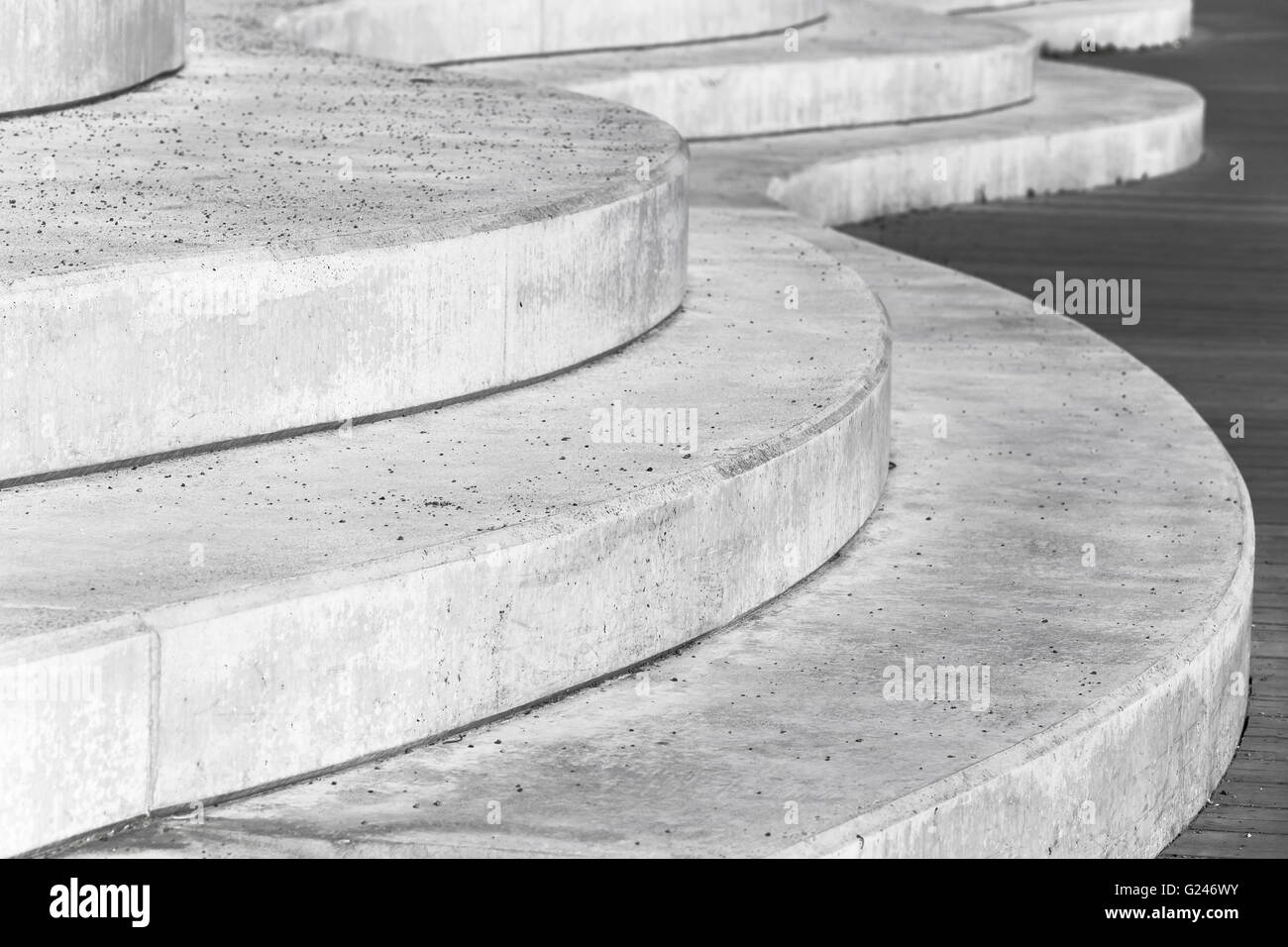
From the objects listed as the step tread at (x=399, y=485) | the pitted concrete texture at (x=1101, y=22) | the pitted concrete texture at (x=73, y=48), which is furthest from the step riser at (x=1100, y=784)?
the pitted concrete texture at (x=1101, y=22)

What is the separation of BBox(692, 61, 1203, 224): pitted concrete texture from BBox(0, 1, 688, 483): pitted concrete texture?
2949 mm

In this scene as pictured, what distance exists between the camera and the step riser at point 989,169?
10.3 m

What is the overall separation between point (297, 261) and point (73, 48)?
194 centimetres

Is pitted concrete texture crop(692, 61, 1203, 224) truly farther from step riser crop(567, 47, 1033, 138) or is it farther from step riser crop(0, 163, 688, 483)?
step riser crop(0, 163, 688, 483)

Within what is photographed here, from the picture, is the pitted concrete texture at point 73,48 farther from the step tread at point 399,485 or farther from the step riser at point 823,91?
the step riser at point 823,91

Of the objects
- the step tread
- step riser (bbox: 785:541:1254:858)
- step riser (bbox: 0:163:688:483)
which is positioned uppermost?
step riser (bbox: 0:163:688:483)

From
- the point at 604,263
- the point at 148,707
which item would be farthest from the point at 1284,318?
the point at 148,707

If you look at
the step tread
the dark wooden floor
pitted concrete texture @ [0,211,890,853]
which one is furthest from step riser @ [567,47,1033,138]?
pitted concrete texture @ [0,211,890,853]

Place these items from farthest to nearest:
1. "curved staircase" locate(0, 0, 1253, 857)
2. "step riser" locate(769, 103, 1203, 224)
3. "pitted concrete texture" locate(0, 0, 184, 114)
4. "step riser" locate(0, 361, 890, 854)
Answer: "step riser" locate(769, 103, 1203, 224)
"pitted concrete texture" locate(0, 0, 184, 114)
"curved staircase" locate(0, 0, 1253, 857)
"step riser" locate(0, 361, 890, 854)

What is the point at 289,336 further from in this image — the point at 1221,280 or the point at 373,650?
the point at 1221,280

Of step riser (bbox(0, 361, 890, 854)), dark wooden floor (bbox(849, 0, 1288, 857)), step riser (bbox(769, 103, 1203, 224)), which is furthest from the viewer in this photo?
step riser (bbox(769, 103, 1203, 224))

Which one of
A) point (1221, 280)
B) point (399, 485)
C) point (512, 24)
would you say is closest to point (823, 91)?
point (512, 24)

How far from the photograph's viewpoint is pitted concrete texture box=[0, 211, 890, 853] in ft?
11.6
